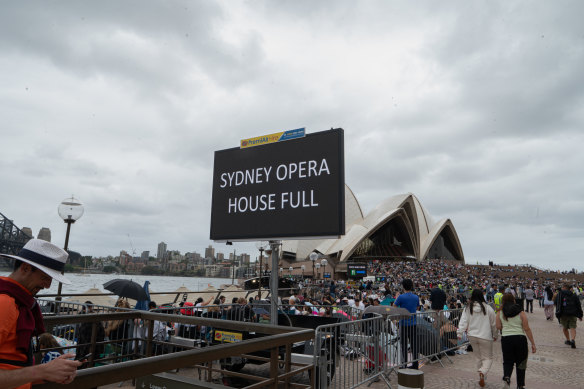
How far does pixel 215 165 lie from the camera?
8336mm

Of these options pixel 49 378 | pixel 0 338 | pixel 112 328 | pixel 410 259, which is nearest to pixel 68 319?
pixel 0 338

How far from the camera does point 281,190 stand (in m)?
7.35

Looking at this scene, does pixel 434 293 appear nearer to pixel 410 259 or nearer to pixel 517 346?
pixel 517 346

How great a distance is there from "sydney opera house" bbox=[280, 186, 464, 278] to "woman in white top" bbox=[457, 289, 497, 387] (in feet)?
184

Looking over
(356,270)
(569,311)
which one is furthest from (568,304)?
(356,270)

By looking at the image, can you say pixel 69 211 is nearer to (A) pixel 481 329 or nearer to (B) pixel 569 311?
(A) pixel 481 329

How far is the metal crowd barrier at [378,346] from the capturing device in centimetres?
625

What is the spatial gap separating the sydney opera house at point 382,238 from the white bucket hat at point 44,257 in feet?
203

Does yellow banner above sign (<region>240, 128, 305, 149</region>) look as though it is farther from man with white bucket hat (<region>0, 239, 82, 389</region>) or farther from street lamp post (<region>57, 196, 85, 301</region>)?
man with white bucket hat (<region>0, 239, 82, 389</region>)

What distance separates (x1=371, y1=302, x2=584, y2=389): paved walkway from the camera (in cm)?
707

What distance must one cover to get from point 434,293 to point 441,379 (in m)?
5.04

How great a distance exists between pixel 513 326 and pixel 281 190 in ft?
15.3

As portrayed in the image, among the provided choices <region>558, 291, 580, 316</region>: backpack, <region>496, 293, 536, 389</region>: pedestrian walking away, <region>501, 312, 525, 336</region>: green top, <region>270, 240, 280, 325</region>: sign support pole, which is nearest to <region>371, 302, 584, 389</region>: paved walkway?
<region>496, 293, 536, 389</region>: pedestrian walking away

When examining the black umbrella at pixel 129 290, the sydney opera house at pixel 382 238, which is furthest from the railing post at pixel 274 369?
the sydney opera house at pixel 382 238
